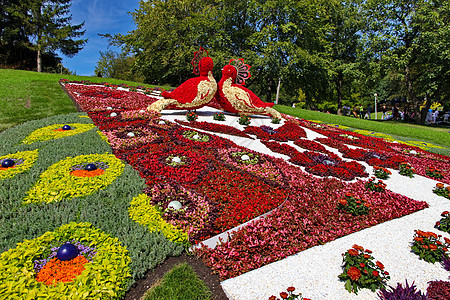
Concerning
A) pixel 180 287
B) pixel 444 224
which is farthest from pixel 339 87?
pixel 180 287

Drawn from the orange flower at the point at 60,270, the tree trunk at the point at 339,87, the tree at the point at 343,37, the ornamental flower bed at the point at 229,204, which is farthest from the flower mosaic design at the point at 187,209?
the tree trunk at the point at 339,87

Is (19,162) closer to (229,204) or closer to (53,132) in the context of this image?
(53,132)

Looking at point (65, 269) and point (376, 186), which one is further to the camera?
point (376, 186)

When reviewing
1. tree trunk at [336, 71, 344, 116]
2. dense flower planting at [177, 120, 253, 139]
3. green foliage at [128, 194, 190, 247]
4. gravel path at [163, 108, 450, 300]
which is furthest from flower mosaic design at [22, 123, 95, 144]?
tree trunk at [336, 71, 344, 116]

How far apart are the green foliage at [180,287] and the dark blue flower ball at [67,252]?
1.03 meters

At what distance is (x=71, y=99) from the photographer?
1323cm

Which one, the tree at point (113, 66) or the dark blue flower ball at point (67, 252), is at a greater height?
the tree at point (113, 66)

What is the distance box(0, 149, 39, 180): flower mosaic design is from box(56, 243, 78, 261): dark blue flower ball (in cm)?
284

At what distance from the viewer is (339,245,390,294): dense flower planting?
3084 mm

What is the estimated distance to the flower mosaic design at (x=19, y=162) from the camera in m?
4.81

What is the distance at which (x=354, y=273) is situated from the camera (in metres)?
3.12

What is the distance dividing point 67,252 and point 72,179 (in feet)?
6.98

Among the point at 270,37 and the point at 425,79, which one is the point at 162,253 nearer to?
the point at 270,37

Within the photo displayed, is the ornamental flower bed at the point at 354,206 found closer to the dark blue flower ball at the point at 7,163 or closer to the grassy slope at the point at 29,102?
the dark blue flower ball at the point at 7,163
